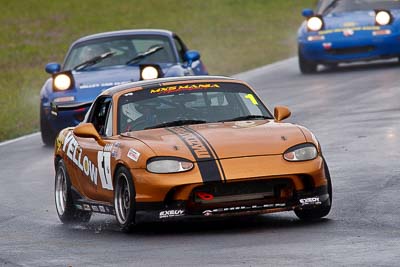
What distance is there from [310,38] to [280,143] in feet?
47.5

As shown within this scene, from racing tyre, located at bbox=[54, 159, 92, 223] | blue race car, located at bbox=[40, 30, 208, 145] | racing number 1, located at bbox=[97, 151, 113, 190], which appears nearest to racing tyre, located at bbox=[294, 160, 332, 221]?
racing number 1, located at bbox=[97, 151, 113, 190]

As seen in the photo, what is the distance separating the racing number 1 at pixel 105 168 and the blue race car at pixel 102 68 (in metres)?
5.99

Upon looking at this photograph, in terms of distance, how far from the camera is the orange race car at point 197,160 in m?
9.70

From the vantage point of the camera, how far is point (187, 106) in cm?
1094

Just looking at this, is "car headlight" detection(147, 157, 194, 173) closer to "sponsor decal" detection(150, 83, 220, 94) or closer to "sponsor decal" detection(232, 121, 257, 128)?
"sponsor decal" detection(232, 121, 257, 128)

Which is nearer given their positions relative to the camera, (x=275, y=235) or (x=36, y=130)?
(x=275, y=235)

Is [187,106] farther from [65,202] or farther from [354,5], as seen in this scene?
[354,5]

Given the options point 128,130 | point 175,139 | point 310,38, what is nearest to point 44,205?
point 128,130

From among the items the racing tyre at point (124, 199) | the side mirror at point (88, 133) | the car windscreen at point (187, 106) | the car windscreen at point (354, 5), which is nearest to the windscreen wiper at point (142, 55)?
the car windscreen at point (354, 5)

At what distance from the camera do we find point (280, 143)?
9.91 meters

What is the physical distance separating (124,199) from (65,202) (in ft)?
5.26

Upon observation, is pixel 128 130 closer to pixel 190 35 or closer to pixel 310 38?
pixel 310 38

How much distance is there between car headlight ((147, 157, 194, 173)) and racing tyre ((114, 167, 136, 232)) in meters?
0.20

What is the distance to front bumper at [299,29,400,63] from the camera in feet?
77.4
